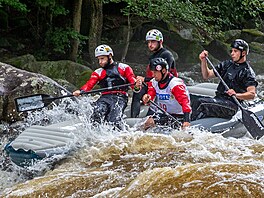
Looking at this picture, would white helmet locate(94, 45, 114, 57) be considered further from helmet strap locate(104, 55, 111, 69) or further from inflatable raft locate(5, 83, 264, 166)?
inflatable raft locate(5, 83, 264, 166)

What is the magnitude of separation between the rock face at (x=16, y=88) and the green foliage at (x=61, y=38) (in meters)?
4.67

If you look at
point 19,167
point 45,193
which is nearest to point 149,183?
point 45,193

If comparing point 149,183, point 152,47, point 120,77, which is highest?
point 152,47

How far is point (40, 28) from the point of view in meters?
14.1

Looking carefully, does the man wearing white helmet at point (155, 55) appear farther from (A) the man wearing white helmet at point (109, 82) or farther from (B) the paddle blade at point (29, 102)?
(B) the paddle blade at point (29, 102)

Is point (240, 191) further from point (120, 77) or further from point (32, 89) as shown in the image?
point (32, 89)

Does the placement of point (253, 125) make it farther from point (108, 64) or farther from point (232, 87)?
point (108, 64)

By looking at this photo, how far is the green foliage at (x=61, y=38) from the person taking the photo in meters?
12.9

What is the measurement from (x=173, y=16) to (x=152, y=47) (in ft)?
15.0

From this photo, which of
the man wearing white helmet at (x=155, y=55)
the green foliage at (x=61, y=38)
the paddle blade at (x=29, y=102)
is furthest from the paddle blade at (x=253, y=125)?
the green foliage at (x=61, y=38)

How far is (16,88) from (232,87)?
143 inches

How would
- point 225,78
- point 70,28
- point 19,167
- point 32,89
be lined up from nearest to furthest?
point 19,167, point 225,78, point 32,89, point 70,28

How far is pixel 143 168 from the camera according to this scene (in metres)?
5.16

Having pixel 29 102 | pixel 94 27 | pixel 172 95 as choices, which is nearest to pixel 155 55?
pixel 172 95
